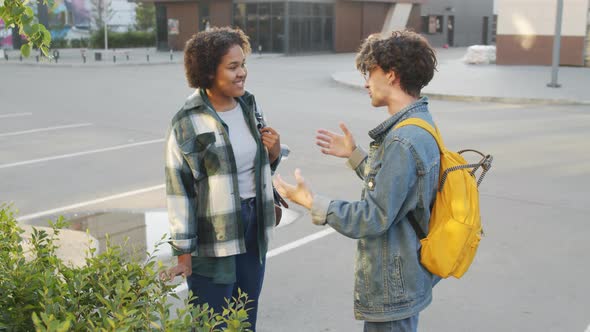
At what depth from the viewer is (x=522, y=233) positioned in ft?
21.8

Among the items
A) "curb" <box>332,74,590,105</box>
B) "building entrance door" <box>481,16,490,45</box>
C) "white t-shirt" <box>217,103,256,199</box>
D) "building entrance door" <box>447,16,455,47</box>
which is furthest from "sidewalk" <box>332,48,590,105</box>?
"building entrance door" <box>481,16,490,45</box>

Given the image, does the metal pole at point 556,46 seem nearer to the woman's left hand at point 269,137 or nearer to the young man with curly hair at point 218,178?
the woman's left hand at point 269,137

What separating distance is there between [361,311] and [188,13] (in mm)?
47234

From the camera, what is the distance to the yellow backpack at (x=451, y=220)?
2602 mm

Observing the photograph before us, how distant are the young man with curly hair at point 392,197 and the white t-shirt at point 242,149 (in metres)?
0.62

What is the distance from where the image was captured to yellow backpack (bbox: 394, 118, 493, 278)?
8.54 feet

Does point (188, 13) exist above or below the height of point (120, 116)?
above

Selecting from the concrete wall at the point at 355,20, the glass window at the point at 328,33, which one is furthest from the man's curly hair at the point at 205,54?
the concrete wall at the point at 355,20

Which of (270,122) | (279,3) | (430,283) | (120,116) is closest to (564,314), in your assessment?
(430,283)

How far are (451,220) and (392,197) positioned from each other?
9.6 inches

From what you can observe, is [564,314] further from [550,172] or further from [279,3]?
[279,3]

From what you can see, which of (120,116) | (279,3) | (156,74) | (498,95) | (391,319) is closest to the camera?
(391,319)

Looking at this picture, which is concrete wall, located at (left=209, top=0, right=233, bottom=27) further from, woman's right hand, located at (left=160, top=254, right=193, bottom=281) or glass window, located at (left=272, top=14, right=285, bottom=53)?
woman's right hand, located at (left=160, top=254, right=193, bottom=281)

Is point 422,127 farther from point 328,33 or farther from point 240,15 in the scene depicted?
point 328,33
